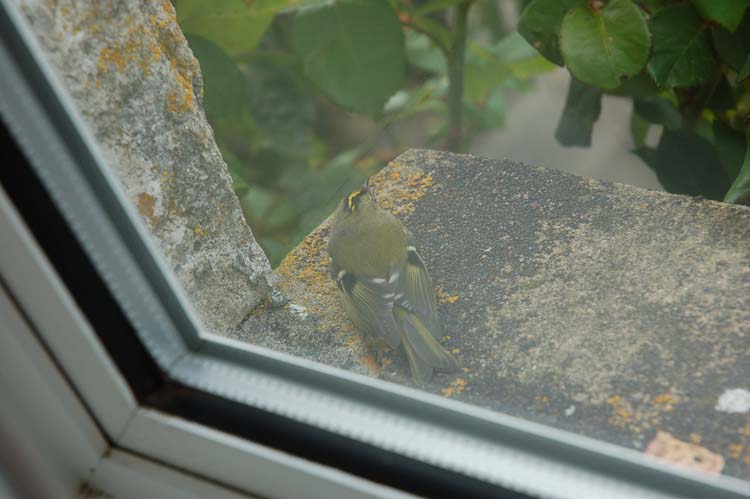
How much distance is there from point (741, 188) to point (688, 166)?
73 millimetres

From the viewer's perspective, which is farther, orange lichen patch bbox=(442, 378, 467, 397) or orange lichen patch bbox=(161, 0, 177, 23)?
orange lichen patch bbox=(161, 0, 177, 23)

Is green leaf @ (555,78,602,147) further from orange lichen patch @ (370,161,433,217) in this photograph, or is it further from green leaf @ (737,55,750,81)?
orange lichen patch @ (370,161,433,217)

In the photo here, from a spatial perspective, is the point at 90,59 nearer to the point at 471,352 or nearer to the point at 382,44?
the point at 471,352

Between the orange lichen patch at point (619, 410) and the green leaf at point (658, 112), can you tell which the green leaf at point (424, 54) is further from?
the orange lichen patch at point (619, 410)

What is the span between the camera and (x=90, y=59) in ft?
1.92

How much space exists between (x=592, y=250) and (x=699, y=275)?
100 mm

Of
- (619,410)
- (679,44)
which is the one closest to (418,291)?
(619,410)

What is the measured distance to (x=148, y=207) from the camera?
64 cm

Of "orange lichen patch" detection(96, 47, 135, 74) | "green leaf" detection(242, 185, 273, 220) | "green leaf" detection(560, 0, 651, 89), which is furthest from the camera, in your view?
"green leaf" detection(560, 0, 651, 89)

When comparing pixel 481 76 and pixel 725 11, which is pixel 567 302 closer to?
pixel 725 11

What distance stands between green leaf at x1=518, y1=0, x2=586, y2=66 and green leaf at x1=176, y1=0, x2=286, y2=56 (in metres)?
0.34

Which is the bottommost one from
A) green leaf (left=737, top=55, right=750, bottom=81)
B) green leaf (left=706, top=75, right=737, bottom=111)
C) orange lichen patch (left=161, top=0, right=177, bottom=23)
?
green leaf (left=706, top=75, right=737, bottom=111)

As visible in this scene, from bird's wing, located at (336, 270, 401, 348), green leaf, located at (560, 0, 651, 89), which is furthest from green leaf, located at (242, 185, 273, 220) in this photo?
green leaf, located at (560, 0, 651, 89)

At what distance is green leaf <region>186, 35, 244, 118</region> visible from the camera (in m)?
0.77
